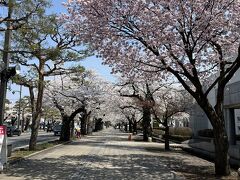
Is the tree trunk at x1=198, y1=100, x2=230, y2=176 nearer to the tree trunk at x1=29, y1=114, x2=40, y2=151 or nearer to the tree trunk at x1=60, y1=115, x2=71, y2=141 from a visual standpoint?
the tree trunk at x1=29, y1=114, x2=40, y2=151

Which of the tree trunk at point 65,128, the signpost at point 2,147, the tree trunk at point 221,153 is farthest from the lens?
the tree trunk at point 65,128

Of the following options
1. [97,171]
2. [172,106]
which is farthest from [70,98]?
[97,171]

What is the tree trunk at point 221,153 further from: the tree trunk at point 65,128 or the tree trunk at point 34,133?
the tree trunk at point 65,128

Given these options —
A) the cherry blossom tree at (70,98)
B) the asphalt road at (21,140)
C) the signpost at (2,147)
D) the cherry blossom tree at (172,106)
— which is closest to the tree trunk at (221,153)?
the signpost at (2,147)

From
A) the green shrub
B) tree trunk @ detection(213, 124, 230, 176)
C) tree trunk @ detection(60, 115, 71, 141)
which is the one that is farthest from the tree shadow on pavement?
the green shrub

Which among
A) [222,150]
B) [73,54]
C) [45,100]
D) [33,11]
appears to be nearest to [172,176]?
[222,150]

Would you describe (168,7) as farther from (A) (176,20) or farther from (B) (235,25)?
(B) (235,25)

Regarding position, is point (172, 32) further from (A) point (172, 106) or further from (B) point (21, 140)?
(B) point (21, 140)

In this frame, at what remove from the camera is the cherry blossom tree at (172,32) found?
42.7ft

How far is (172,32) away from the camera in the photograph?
1345 centimetres

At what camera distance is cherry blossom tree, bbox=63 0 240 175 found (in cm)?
1302

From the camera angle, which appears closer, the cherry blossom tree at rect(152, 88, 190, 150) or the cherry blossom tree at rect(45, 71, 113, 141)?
the cherry blossom tree at rect(152, 88, 190, 150)

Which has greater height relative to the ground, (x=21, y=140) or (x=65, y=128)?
(x=65, y=128)

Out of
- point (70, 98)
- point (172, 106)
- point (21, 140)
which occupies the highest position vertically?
point (70, 98)
